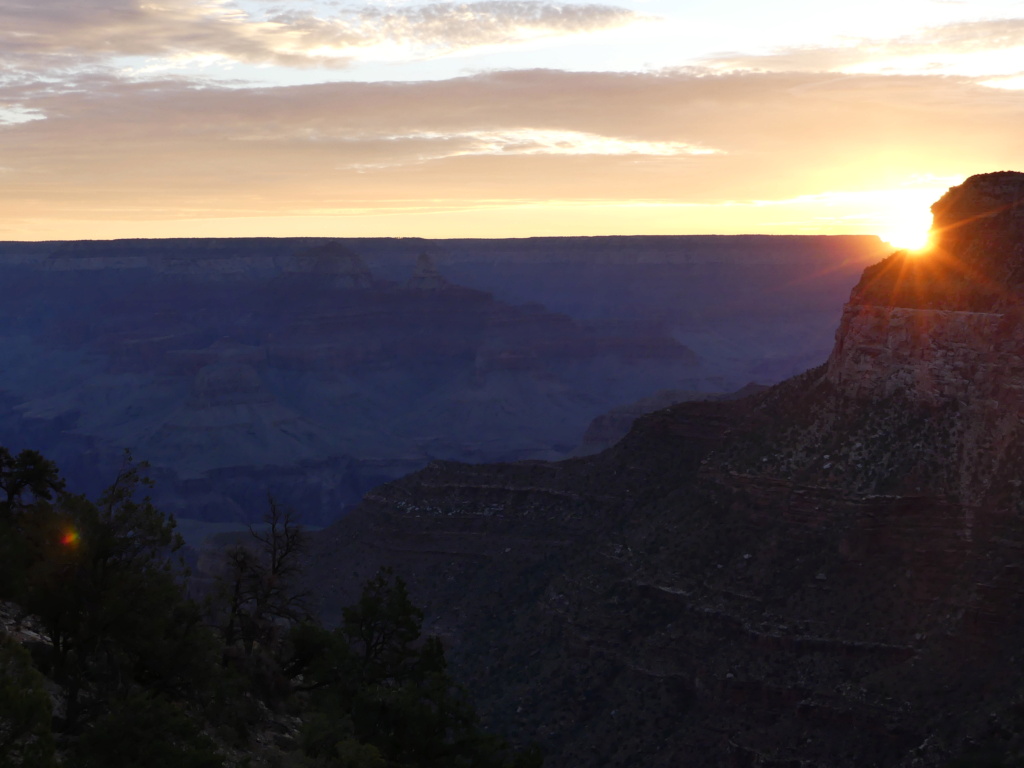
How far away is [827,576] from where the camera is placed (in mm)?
52375

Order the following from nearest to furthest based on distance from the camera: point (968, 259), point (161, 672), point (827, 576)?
point (161, 672)
point (827, 576)
point (968, 259)

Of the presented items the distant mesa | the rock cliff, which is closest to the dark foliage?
the rock cliff

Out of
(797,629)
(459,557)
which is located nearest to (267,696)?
(797,629)

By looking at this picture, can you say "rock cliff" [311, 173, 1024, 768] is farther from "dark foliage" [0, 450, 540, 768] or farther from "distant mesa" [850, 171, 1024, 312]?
"dark foliage" [0, 450, 540, 768]

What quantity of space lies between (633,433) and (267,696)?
4358 centimetres

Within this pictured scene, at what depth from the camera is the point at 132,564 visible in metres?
28.2

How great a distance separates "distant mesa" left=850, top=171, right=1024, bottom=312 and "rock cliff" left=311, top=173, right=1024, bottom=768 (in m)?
0.09

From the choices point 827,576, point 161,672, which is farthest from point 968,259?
point 161,672

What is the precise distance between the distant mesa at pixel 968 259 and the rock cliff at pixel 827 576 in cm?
9

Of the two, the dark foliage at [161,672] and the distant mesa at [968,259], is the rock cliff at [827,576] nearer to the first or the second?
the distant mesa at [968,259]

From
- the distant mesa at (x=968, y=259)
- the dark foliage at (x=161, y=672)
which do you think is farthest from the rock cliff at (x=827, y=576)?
the dark foliage at (x=161, y=672)

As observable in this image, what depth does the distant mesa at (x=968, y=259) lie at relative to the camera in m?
54.9

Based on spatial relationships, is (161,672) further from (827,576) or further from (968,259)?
(968,259)

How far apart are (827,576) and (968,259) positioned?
15.5 meters
